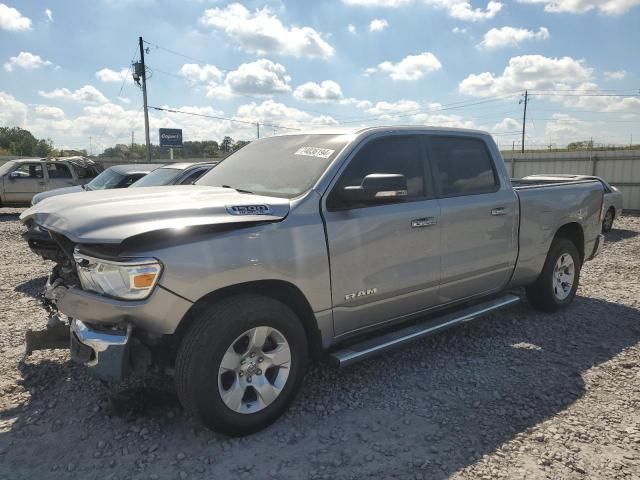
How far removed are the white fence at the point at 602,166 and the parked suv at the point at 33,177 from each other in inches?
631

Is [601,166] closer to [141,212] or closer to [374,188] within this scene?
[374,188]

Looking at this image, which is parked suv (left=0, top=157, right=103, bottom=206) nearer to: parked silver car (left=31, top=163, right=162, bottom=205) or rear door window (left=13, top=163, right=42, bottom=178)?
rear door window (left=13, top=163, right=42, bottom=178)

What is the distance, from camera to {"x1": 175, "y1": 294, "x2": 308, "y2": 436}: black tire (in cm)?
277

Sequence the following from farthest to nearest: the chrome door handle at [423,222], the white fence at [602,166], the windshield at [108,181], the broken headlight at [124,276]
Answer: the white fence at [602,166] → the windshield at [108,181] → the chrome door handle at [423,222] → the broken headlight at [124,276]

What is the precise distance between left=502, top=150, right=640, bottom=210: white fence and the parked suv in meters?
16.0

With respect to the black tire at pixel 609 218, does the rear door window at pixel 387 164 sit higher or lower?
higher

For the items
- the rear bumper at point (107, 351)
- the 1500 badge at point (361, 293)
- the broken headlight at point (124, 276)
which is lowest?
the rear bumper at point (107, 351)

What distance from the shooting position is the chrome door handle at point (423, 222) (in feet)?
12.4

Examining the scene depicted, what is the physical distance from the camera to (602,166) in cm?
1753

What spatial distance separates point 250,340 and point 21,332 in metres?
3.07

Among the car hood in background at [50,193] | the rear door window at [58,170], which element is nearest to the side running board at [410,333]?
the car hood in background at [50,193]

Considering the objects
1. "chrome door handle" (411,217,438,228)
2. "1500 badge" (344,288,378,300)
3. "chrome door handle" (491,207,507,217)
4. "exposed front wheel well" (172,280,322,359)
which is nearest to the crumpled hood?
"exposed front wheel well" (172,280,322,359)

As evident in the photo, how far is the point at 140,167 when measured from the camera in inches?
431

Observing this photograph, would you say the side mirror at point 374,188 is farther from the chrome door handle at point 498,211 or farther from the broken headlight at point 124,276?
the chrome door handle at point 498,211
